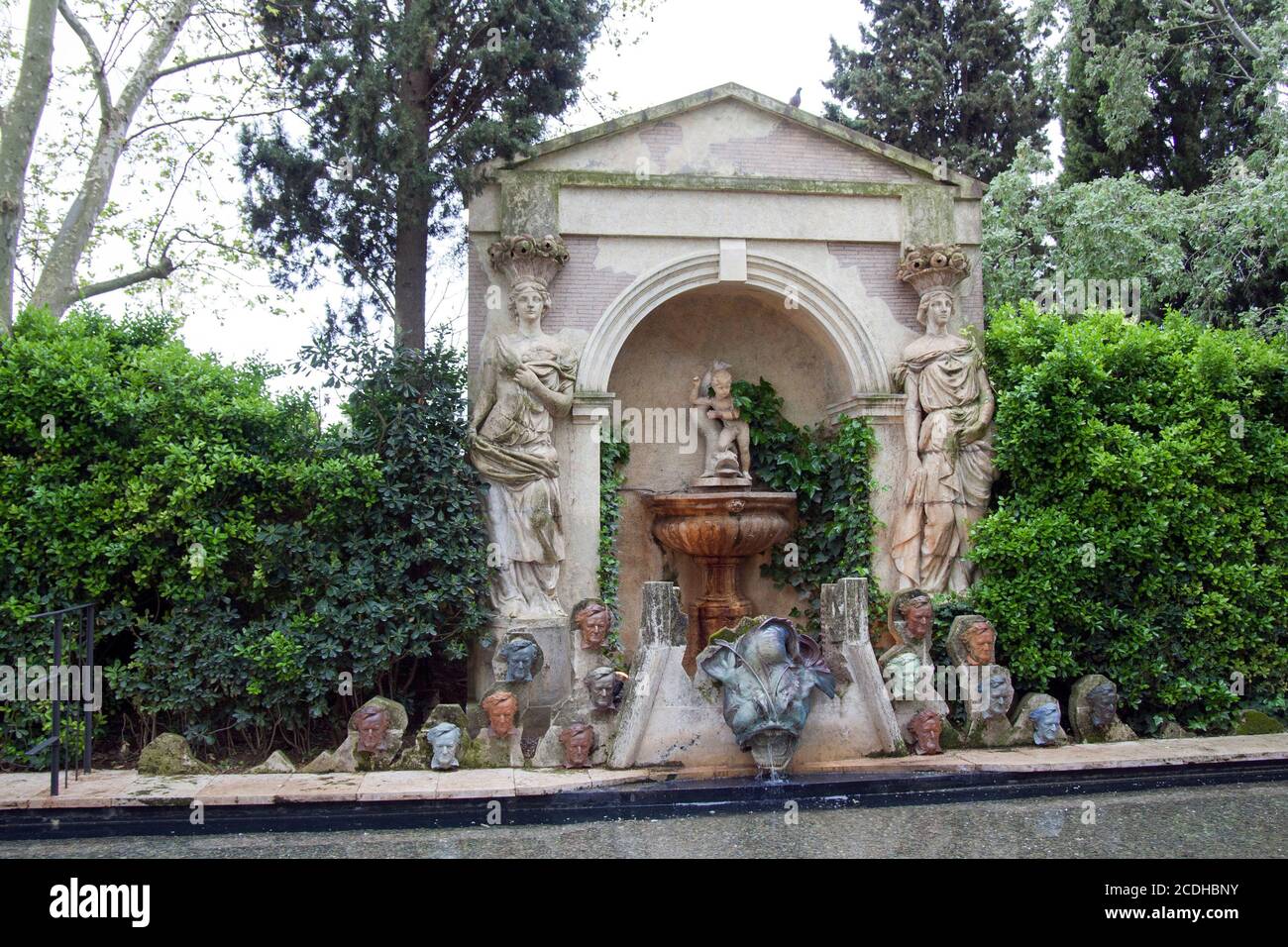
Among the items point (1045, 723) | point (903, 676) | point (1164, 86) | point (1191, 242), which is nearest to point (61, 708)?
point (903, 676)

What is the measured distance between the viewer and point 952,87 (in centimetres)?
1647

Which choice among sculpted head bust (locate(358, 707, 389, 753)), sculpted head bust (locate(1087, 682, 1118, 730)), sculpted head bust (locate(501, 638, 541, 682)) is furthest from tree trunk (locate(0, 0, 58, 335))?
sculpted head bust (locate(1087, 682, 1118, 730))

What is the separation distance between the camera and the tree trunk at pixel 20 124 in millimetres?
8023

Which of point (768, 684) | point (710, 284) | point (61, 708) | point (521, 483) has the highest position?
point (710, 284)

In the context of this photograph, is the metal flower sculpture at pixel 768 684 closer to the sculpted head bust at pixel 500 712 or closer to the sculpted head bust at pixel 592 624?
the sculpted head bust at pixel 592 624

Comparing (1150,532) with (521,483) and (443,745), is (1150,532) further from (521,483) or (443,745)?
(443,745)

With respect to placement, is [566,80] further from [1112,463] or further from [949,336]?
[1112,463]

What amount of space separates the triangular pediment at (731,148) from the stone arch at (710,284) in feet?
2.46

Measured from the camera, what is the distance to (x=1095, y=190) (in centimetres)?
1176

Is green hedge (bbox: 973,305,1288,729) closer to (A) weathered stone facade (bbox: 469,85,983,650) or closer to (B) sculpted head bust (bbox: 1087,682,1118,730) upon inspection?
(B) sculpted head bust (bbox: 1087,682,1118,730)

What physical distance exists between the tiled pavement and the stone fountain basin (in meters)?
2.47

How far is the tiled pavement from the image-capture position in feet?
18.4

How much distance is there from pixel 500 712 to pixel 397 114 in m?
4.72
